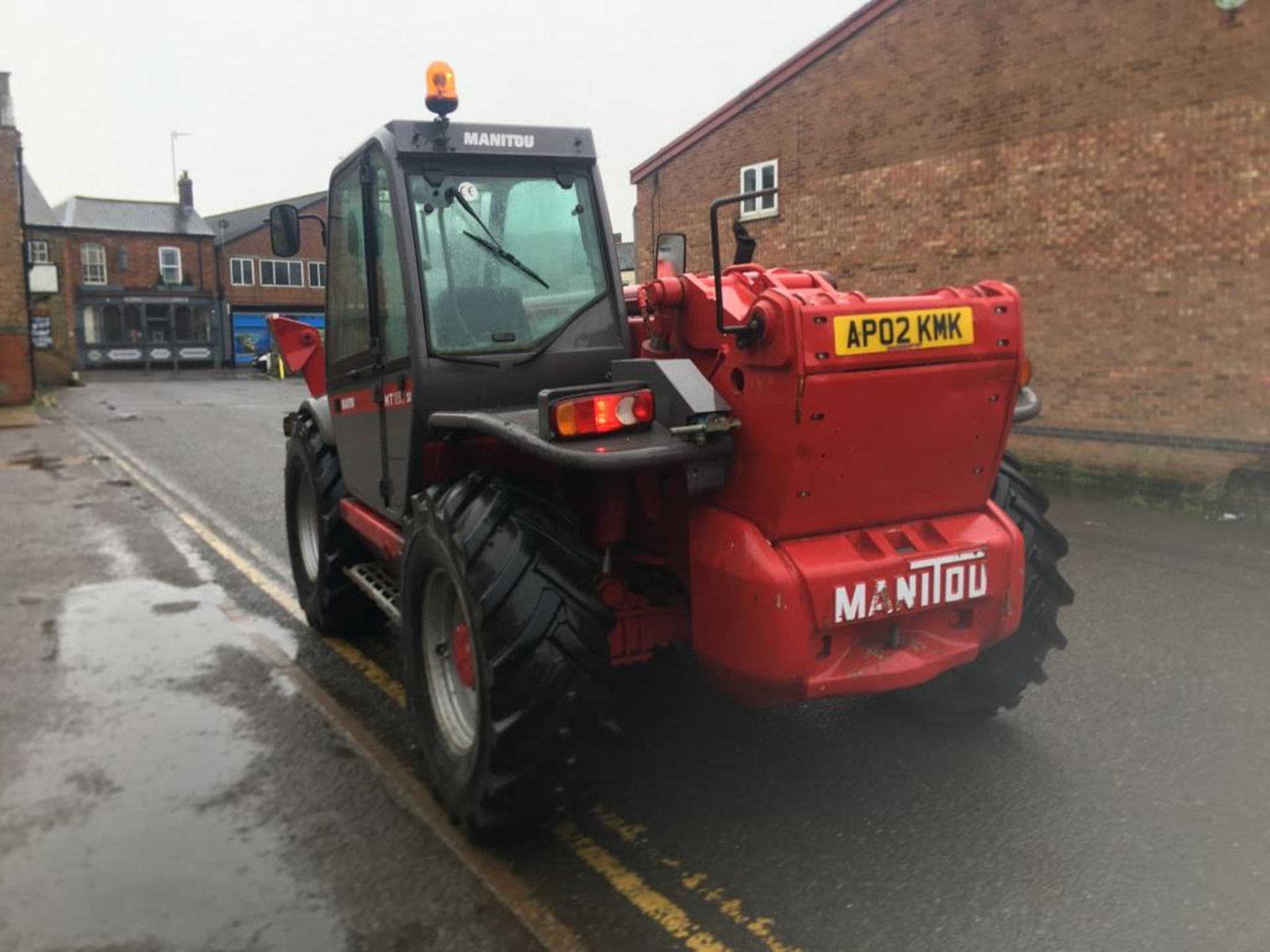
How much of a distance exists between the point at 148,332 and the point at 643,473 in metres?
51.6

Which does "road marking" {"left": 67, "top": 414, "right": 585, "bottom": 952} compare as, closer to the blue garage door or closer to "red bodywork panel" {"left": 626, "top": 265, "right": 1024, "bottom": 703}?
"red bodywork panel" {"left": 626, "top": 265, "right": 1024, "bottom": 703}

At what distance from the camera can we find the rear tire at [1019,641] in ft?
13.1

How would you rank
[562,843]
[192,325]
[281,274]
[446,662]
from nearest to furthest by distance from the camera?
[562,843], [446,662], [192,325], [281,274]

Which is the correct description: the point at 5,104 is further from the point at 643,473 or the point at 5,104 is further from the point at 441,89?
the point at 643,473

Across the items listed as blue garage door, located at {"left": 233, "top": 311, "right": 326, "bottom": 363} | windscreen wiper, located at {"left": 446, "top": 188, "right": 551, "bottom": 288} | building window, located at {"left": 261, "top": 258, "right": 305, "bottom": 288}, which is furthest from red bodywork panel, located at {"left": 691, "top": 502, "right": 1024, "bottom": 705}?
building window, located at {"left": 261, "top": 258, "right": 305, "bottom": 288}

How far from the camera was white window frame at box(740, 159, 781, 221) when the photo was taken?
1515 cm

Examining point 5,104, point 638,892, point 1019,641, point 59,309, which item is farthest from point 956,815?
point 59,309

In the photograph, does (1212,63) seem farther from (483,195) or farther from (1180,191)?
(483,195)

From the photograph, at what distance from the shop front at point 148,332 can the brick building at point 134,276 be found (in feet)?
0.11

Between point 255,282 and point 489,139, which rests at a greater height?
point 255,282

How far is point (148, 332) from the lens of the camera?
4931 centimetres

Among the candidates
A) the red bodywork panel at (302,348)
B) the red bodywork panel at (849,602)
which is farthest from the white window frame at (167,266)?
the red bodywork panel at (849,602)

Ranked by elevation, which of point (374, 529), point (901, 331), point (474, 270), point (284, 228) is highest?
point (284, 228)

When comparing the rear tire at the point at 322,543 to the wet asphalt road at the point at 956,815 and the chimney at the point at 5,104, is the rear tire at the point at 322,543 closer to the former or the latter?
the wet asphalt road at the point at 956,815
